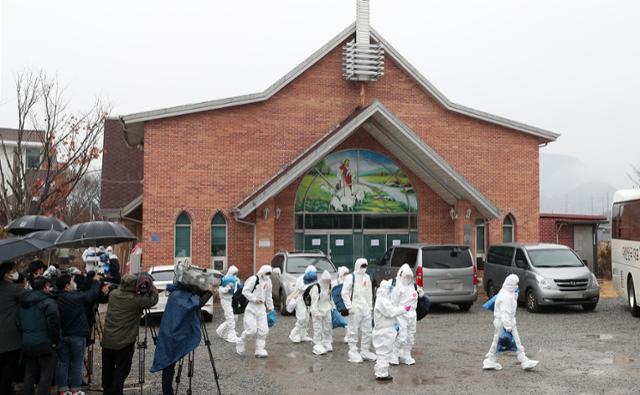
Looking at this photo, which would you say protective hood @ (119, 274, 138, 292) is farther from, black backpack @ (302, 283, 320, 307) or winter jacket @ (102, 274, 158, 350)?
black backpack @ (302, 283, 320, 307)

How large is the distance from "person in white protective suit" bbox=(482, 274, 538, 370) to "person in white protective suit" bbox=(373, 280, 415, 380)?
1.49 metres

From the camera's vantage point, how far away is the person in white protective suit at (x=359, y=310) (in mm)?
11234

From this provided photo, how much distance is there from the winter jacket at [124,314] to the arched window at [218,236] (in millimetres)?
13019

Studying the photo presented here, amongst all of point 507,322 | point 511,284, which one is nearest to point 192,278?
point 507,322

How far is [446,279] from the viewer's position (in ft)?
55.4

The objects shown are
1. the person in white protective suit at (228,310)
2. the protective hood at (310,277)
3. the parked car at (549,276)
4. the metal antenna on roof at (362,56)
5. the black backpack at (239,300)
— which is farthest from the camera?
the metal antenna on roof at (362,56)

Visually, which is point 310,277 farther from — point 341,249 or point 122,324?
point 341,249

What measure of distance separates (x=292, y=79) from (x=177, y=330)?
15.4 metres

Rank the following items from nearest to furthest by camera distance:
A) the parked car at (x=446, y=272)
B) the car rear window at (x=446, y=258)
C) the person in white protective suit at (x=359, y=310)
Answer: the person in white protective suit at (x=359, y=310), the parked car at (x=446, y=272), the car rear window at (x=446, y=258)

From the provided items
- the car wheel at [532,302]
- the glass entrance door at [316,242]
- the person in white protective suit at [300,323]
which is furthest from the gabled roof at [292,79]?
the person in white protective suit at [300,323]

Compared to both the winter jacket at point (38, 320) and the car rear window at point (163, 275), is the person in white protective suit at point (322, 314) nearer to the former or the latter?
the winter jacket at point (38, 320)

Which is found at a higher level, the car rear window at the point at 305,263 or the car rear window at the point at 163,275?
the car rear window at the point at 305,263

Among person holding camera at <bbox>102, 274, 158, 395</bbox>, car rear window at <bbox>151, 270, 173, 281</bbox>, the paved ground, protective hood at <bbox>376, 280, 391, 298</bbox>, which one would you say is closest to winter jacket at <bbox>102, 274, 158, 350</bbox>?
person holding camera at <bbox>102, 274, 158, 395</bbox>

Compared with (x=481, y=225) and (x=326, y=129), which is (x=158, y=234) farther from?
(x=481, y=225)
